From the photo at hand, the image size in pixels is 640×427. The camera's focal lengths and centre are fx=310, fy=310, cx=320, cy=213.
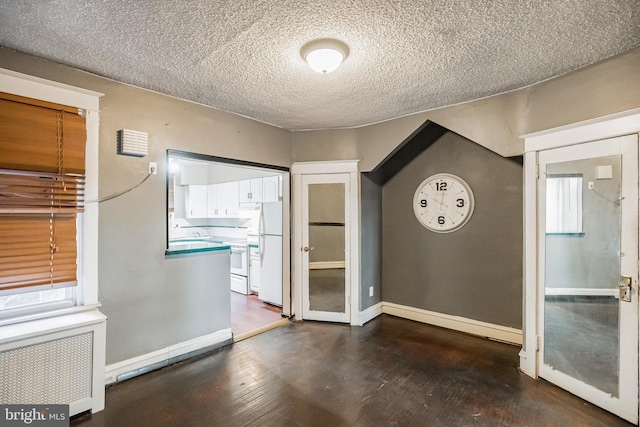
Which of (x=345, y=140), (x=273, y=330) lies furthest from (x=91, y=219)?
(x=345, y=140)

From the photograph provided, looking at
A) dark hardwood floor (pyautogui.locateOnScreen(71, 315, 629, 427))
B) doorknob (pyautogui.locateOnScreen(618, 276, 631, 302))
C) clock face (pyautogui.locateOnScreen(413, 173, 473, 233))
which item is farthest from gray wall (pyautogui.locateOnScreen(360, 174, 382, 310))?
doorknob (pyautogui.locateOnScreen(618, 276, 631, 302))

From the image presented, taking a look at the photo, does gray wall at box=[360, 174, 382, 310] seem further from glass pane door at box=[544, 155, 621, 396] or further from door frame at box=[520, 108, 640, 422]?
glass pane door at box=[544, 155, 621, 396]

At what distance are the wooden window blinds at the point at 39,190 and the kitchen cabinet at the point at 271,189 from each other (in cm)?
263

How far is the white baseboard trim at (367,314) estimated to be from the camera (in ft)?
12.6

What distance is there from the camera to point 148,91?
2.68m

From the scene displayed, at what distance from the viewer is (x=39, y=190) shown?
2.10 m

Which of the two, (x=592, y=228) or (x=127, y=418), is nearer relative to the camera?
(x=127, y=418)

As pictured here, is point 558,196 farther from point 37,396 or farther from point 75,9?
point 37,396

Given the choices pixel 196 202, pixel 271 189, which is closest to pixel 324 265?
pixel 271 189

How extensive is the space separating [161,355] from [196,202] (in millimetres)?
4032

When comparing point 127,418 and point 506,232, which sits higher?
point 506,232

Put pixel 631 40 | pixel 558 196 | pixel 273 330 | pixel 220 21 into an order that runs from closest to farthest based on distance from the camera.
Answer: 1. pixel 220 21
2. pixel 631 40
3. pixel 558 196
4. pixel 273 330

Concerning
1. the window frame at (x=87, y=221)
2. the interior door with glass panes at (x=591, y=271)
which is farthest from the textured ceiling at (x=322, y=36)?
the interior door with glass panes at (x=591, y=271)

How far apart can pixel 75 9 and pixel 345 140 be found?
9.06 ft
